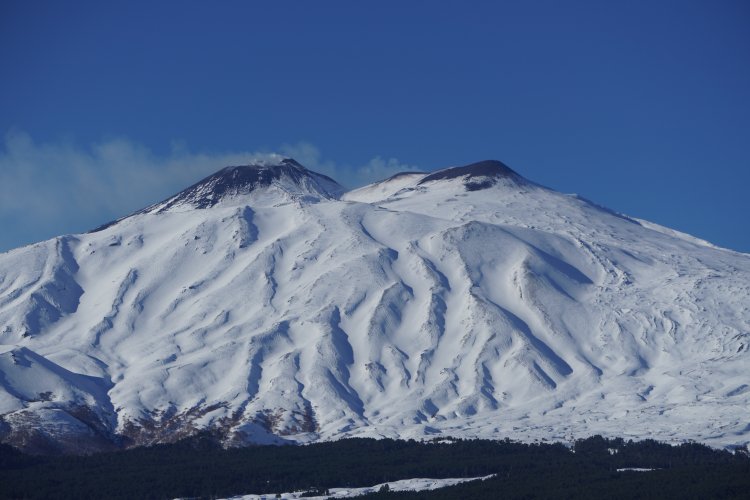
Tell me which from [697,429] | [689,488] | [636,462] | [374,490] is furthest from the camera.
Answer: [697,429]

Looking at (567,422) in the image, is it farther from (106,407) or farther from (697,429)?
(106,407)

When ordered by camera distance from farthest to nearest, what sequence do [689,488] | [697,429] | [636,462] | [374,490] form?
Result: [697,429], [636,462], [374,490], [689,488]

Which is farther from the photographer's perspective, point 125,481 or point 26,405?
point 26,405

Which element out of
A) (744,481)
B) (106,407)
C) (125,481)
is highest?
(106,407)

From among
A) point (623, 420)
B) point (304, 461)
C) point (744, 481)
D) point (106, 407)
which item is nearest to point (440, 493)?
point (304, 461)

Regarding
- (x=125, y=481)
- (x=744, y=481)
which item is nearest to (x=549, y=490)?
(x=744, y=481)

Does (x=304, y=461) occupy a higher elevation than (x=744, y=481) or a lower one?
higher

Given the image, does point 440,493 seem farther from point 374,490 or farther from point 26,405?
point 26,405
